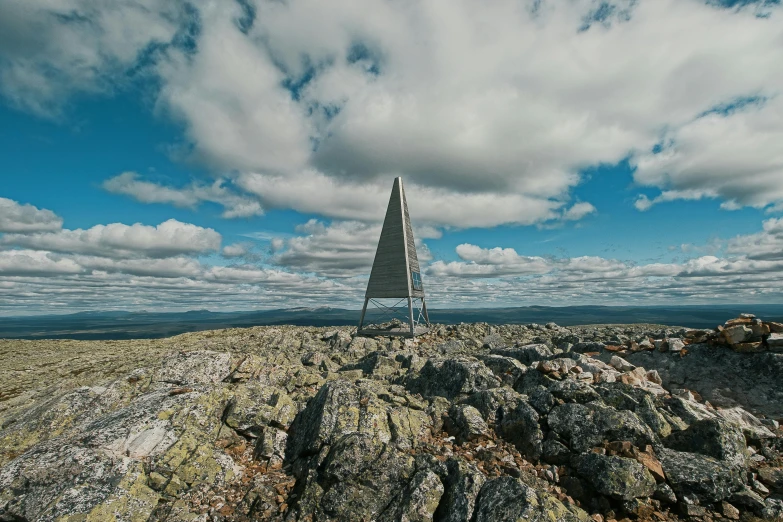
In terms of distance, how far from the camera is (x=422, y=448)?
32.2 ft

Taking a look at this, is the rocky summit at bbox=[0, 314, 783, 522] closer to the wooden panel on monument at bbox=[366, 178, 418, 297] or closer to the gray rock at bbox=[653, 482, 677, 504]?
the gray rock at bbox=[653, 482, 677, 504]

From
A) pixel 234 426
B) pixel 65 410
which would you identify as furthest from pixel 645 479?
pixel 65 410

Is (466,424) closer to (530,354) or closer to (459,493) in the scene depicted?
(459,493)

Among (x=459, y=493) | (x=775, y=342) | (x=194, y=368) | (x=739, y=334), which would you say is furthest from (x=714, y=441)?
(x=194, y=368)

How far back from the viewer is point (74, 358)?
4500cm

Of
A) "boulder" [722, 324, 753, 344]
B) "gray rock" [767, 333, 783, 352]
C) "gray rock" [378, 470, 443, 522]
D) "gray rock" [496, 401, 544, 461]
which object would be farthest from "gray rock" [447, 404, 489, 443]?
"gray rock" [767, 333, 783, 352]

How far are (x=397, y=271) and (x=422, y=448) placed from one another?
2284 cm

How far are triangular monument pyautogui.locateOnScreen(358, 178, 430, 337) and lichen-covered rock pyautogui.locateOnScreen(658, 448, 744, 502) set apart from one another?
23155mm

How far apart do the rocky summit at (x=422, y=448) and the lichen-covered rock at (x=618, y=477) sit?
3cm

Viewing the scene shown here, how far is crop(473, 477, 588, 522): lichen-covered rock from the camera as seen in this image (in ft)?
21.3

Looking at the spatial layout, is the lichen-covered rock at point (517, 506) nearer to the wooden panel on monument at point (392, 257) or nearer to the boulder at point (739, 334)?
the boulder at point (739, 334)

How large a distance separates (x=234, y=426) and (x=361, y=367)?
9174 millimetres

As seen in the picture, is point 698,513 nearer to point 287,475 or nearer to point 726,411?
point 726,411

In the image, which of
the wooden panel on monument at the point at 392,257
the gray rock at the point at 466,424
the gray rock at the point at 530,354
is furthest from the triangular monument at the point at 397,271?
the gray rock at the point at 466,424
